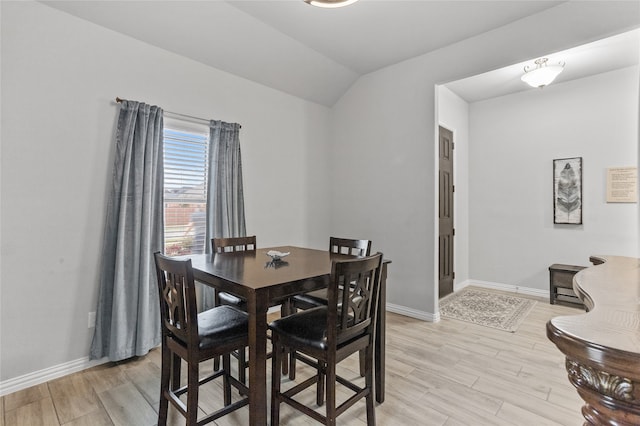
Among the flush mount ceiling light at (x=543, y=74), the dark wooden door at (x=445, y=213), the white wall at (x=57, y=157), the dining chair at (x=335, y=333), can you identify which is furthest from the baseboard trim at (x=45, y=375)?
the flush mount ceiling light at (x=543, y=74)

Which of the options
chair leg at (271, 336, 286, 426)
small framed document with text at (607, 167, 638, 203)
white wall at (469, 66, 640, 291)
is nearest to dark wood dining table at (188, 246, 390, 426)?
chair leg at (271, 336, 286, 426)

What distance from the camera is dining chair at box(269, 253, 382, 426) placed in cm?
154

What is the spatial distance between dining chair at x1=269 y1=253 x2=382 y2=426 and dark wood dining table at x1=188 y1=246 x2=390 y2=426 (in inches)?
7.1

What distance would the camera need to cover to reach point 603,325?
2.45 ft

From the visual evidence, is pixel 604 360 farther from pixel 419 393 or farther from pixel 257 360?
pixel 419 393

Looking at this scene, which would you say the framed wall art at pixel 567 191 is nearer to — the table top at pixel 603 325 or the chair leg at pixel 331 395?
the table top at pixel 603 325

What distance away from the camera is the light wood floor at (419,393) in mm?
1886

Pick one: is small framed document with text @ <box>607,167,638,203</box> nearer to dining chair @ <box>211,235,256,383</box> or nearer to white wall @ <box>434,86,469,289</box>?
white wall @ <box>434,86,469,289</box>

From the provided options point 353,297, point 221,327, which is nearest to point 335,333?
point 353,297

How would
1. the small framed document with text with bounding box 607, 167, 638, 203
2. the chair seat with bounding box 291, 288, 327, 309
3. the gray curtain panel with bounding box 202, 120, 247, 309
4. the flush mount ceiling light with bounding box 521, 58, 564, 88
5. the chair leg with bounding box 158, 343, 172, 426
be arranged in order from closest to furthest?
the chair leg with bounding box 158, 343, 172, 426
the chair seat with bounding box 291, 288, 327, 309
the gray curtain panel with bounding box 202, 120, 247, 309
the flush mount ceiling light with bounding box 521, 58, 564, 88
the small framed document with text with bounding box 607, 167, 638, 203

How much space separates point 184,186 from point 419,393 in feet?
8.81

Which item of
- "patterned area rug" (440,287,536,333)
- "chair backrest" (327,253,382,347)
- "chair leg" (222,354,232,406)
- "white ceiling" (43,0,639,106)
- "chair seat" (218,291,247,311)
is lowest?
"patterned area rug" (440,287,536,333)

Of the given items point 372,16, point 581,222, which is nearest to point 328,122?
point 372,16

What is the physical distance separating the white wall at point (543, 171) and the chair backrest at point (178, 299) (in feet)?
15.7
